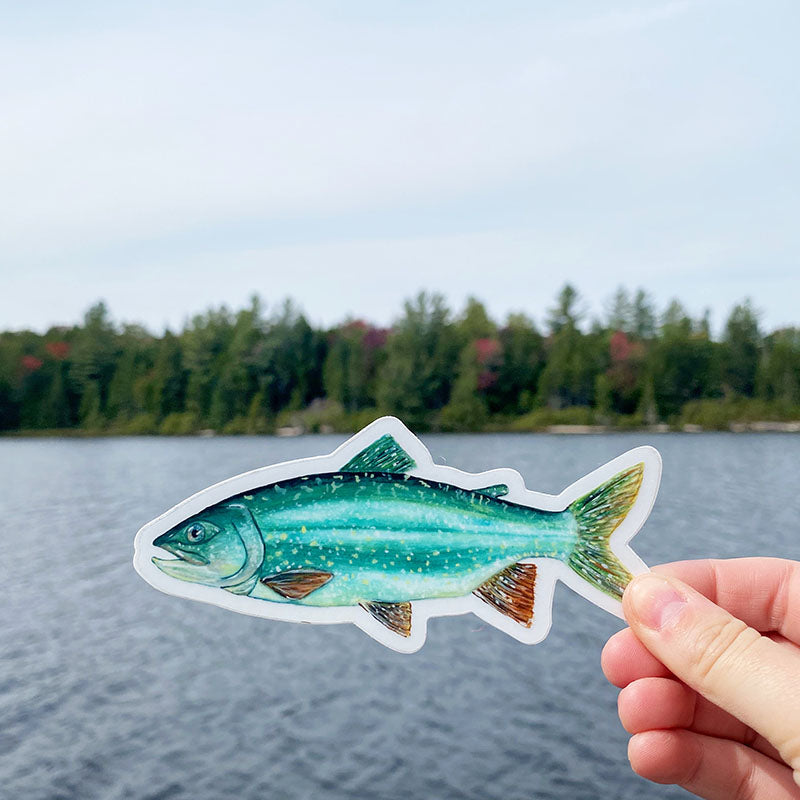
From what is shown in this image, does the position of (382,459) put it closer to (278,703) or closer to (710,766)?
(710,766)

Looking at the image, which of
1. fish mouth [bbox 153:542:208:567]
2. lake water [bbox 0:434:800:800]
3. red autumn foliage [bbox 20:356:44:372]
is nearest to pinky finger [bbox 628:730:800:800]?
fish mouth [bbox 153:542:208:567]

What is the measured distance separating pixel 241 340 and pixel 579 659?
4888 centimetres

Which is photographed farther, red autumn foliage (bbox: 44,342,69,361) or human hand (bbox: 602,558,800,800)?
red autumn foliage (bbox: 44,342,69,361)

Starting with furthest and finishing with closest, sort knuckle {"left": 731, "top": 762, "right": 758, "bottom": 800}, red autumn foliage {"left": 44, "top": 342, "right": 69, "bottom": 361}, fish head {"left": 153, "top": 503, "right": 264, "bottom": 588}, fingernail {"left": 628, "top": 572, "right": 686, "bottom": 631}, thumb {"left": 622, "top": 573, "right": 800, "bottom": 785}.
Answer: red autumn foliage {"left": 44, "top": 342, "right": 69, "bottom": 361}, knuckle {"left": 731, "top": 762, "right": 758, "bottom": 800}, fish head {"left": 153, "top": 503, "right": 264, "bottom": 588}, fingernail {"left": 628, "top": 572, "right": 686, "bottom": 631}, thumb {"left": 622, "top": 573, "right": 800, "bottom": 785}

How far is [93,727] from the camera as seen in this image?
34.9 feet

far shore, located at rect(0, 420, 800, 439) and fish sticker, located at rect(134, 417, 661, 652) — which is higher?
fish sticker, located at rect(134, 417, 661, 652)

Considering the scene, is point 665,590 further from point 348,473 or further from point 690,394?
point 690,394

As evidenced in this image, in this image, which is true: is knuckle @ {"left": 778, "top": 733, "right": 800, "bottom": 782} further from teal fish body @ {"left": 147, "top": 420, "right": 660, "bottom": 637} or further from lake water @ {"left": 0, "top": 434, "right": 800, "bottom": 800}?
lake water @ {"left": 0, "top": 434, "right": 800, "bottom": 800}

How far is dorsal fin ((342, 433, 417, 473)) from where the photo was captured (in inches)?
120

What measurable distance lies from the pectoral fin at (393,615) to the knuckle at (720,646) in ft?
3.35

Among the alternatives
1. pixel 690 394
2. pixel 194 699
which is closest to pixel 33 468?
pixel 194 699

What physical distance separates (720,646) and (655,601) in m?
0.26

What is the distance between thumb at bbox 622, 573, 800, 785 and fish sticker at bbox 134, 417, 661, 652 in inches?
7.9

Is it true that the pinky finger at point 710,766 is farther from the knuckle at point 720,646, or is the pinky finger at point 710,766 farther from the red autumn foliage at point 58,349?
the red autumn foliage at point 58,349
